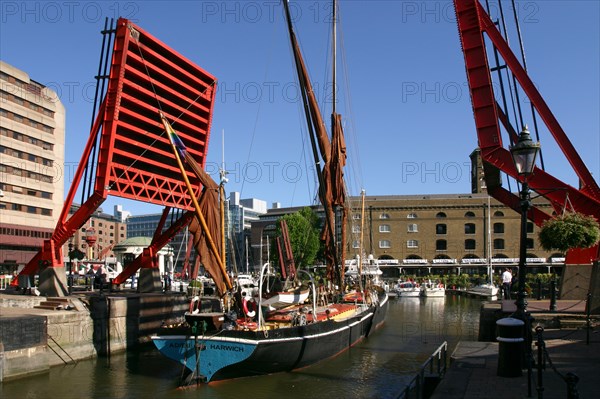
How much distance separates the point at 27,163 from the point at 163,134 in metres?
44.0

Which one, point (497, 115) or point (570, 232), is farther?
point (497, 115)

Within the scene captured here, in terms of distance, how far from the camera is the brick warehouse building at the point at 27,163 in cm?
6662

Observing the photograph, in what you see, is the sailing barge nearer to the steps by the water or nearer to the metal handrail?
the metal handrail

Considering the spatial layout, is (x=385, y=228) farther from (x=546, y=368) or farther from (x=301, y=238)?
(x=546, y=368)

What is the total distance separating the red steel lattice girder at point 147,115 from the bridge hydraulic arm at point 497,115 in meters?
16.4

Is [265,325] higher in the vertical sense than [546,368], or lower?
lower

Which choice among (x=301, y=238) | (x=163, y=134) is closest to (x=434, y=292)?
(x=301, y=238)

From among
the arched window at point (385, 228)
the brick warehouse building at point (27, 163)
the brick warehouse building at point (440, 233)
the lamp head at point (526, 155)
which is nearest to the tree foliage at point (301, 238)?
the brick warehouse building at point (440, 233)

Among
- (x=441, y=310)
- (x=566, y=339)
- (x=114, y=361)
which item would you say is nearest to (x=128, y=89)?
(x=114, y=361)

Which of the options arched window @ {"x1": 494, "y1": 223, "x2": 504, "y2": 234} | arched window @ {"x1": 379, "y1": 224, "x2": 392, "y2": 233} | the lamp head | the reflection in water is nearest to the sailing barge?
the reflection in water

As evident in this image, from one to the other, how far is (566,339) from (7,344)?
18.3 meters

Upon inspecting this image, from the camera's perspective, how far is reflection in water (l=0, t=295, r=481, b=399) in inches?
716

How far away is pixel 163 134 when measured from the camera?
34094 mm

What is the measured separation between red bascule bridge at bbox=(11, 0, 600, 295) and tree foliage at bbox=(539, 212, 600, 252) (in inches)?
79.5
